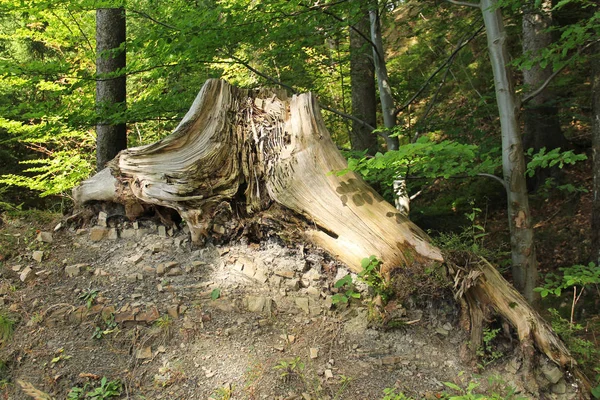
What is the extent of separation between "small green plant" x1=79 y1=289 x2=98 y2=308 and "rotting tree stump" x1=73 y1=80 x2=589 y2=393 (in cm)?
90

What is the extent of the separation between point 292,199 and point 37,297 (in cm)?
231

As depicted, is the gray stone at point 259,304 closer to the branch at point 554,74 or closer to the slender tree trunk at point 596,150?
the branch at point 554,74

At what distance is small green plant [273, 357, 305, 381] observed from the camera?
3164 mm

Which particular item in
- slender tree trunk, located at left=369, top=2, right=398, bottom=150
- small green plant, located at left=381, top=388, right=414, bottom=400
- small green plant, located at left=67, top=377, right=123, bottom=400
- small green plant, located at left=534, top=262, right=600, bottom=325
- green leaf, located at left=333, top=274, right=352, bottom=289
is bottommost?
small green plant, located at left=67, top=377, right=123, bottom=400

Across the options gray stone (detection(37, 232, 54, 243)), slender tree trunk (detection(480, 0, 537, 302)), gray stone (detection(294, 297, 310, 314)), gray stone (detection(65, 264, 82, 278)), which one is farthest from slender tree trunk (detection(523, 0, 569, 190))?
gray stone (detection(37, 232, 54, 243))

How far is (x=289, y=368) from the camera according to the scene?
3215 millimetres

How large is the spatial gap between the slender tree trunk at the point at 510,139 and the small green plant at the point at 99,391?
3.64 meters

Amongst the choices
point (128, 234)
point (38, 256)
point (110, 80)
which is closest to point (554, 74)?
point (128, 234)

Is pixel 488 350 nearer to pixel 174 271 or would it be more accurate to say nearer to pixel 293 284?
pixel 293 284

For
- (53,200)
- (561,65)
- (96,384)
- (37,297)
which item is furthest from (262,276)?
(53,200)

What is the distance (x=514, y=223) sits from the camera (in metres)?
4.22

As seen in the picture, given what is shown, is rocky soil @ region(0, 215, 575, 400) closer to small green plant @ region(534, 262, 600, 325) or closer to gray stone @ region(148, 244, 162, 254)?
gray stone @ region(148, 244, 162, 254)

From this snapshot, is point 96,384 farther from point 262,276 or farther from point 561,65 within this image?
point 561,65

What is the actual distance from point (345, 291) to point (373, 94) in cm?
540
